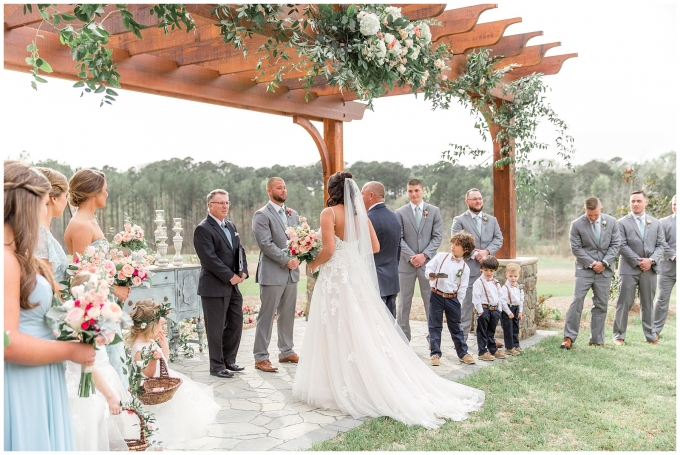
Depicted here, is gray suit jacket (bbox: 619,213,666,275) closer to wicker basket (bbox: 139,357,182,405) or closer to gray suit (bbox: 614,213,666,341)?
gray suit (bbox: 614,213,666,341)

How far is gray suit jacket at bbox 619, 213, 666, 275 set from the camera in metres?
7.46

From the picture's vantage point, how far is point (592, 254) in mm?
7125

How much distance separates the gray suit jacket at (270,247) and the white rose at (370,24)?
253 cm

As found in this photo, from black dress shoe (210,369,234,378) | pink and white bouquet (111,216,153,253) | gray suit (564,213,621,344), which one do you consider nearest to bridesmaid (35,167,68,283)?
pink and white bouquet (111,216,153,253)

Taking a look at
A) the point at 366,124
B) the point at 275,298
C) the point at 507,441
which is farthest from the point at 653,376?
the point at 366,124

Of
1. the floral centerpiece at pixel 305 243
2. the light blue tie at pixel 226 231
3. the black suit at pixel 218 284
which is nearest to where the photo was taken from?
the floral centerpiece at pixel 305 243

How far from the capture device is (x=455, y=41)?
259 inches

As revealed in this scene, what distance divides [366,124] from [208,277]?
921cm

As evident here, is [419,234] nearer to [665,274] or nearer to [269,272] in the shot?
[269,272]

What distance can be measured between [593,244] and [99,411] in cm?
576

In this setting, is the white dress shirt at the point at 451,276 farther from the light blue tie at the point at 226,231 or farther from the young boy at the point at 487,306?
the light blue tie at the point at 226,231


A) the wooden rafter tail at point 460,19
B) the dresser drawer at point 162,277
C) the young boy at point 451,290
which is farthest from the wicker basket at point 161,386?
the wooden rafter tail at point 460,19

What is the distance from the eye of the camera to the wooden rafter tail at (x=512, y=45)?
262 inches

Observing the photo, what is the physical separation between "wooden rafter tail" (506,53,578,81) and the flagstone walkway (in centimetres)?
360
